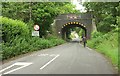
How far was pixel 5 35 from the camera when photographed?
23.9 meters

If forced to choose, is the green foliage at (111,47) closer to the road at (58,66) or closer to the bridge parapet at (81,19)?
the road at (58,66)

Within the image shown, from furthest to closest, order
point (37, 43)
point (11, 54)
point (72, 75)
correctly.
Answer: point (37, 43), point (11, 54), point (72, 75)

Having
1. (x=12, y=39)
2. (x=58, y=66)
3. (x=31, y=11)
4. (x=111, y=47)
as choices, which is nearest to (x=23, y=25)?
(x=12, y=39)

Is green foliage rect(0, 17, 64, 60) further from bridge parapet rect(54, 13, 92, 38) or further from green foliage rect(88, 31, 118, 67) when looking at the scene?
bridge parapet rect(54, 13, 92, 38)

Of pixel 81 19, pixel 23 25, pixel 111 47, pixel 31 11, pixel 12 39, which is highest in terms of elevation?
pixel 31 11

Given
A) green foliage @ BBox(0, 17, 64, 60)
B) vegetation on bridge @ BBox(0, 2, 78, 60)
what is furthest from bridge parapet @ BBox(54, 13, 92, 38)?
green foliage @ BBox(0, 17, 64, 60)

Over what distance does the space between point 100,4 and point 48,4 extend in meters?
15.6

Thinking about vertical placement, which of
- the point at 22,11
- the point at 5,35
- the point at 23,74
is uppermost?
the point at 22,11

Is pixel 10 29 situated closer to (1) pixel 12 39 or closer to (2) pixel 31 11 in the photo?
(1) pixel 12 39

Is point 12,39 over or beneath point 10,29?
beneath

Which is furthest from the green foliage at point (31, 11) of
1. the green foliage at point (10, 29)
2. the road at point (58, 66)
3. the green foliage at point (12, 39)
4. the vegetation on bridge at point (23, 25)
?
the road at point (58, 66)

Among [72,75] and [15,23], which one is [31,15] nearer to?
[15,23]

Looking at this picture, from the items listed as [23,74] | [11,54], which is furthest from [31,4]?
[23,74]

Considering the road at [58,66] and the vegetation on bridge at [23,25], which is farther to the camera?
the vegetation on bridge at [23,25]
